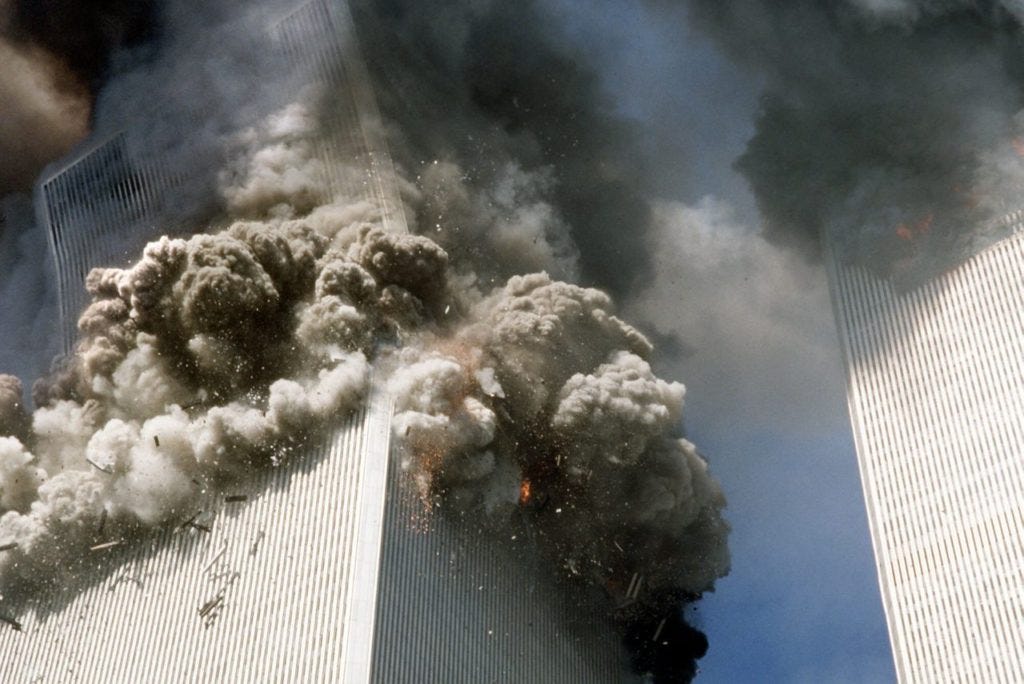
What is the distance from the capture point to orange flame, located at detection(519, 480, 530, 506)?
9878 cm

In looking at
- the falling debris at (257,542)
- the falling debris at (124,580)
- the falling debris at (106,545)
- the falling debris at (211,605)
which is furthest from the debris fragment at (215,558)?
the falling debris at (106,545)

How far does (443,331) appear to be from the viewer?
95.3 metres

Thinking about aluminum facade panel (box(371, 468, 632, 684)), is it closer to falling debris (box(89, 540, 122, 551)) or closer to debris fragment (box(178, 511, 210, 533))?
debris fragment (box(178, 511, 210, 533))

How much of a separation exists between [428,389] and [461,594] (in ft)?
46.0

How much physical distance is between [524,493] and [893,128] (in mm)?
52363

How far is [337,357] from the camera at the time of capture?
296 ft

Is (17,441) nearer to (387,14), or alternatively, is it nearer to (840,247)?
(387,14)

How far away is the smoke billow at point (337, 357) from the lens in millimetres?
89375

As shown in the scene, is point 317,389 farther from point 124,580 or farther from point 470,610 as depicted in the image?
point 124,580

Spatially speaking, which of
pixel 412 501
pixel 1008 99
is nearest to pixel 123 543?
pixel 412 501

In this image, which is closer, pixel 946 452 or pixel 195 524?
pixel 195 524

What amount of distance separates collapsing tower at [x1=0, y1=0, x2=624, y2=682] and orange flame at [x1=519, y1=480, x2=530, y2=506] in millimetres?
3139

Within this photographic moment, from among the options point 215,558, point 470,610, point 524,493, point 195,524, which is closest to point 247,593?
point 215,558

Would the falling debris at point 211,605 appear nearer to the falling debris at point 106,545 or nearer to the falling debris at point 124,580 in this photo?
the falling debris at point 124,580
